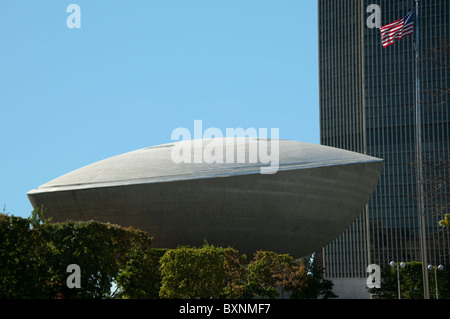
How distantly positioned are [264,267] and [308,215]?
6820 mm

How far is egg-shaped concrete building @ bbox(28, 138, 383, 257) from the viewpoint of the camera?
179ft

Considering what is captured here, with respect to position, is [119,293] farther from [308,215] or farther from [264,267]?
[308,215]

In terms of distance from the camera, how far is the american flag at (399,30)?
40.2 m

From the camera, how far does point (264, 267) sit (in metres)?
54.3

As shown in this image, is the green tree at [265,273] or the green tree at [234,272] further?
the green tree at [265,273]

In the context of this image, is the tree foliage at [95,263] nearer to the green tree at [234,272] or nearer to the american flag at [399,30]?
the green tree at [234,272]

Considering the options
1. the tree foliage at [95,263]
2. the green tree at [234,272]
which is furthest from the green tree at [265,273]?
the tree foliage at [95,263]

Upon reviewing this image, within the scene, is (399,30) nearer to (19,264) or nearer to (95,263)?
(95,263)

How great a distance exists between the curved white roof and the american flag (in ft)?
55.7

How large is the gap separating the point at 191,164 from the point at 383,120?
8247 cm

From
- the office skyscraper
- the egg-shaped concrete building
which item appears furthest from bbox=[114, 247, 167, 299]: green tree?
the office skyscraper

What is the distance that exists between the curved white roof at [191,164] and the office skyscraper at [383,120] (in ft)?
235

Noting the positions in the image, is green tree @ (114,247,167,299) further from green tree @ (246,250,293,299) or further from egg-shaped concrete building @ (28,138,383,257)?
green tree @ (246,250,293,299)
